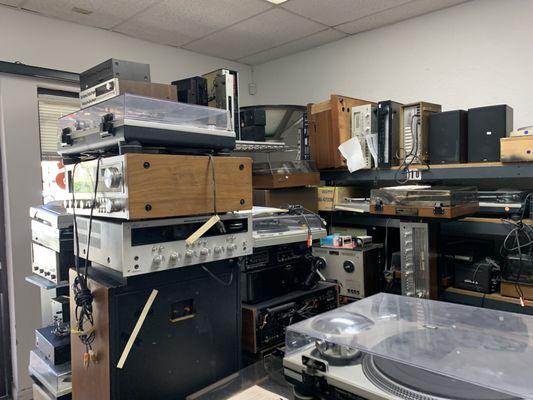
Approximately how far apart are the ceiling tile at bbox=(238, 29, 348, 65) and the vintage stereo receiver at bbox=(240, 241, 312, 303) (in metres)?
1.97

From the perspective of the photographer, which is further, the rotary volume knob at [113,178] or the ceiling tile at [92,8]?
the ceiling tile at [92,8]

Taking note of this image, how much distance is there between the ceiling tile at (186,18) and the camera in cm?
246

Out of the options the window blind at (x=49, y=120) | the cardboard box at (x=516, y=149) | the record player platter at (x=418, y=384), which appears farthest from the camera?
the window blind at (x=49, y=120)

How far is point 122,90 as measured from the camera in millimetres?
1339

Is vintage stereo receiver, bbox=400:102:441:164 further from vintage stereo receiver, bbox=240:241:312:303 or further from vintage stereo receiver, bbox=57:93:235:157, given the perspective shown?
vintage stereo receiver, bbox=57:93:235:157

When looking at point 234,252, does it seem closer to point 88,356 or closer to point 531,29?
point 88,356

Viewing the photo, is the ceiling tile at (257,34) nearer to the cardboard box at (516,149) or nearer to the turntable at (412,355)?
the cardboard box at (516,149)

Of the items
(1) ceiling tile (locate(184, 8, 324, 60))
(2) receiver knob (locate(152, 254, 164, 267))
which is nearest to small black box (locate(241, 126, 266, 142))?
(1) ceiling tile (locate(184, 8, 324, 60))

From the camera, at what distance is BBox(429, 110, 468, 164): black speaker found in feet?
7.30

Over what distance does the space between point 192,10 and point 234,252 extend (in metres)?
1.89

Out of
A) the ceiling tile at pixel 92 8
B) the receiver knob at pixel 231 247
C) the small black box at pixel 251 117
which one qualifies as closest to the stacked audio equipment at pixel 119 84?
the receiver knob at pixel 231 247

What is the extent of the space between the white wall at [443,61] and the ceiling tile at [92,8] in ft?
4.92

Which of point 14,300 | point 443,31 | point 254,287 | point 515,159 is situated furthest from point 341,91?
point 14,300

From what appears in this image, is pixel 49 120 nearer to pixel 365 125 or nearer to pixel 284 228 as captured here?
pixel 284 228
